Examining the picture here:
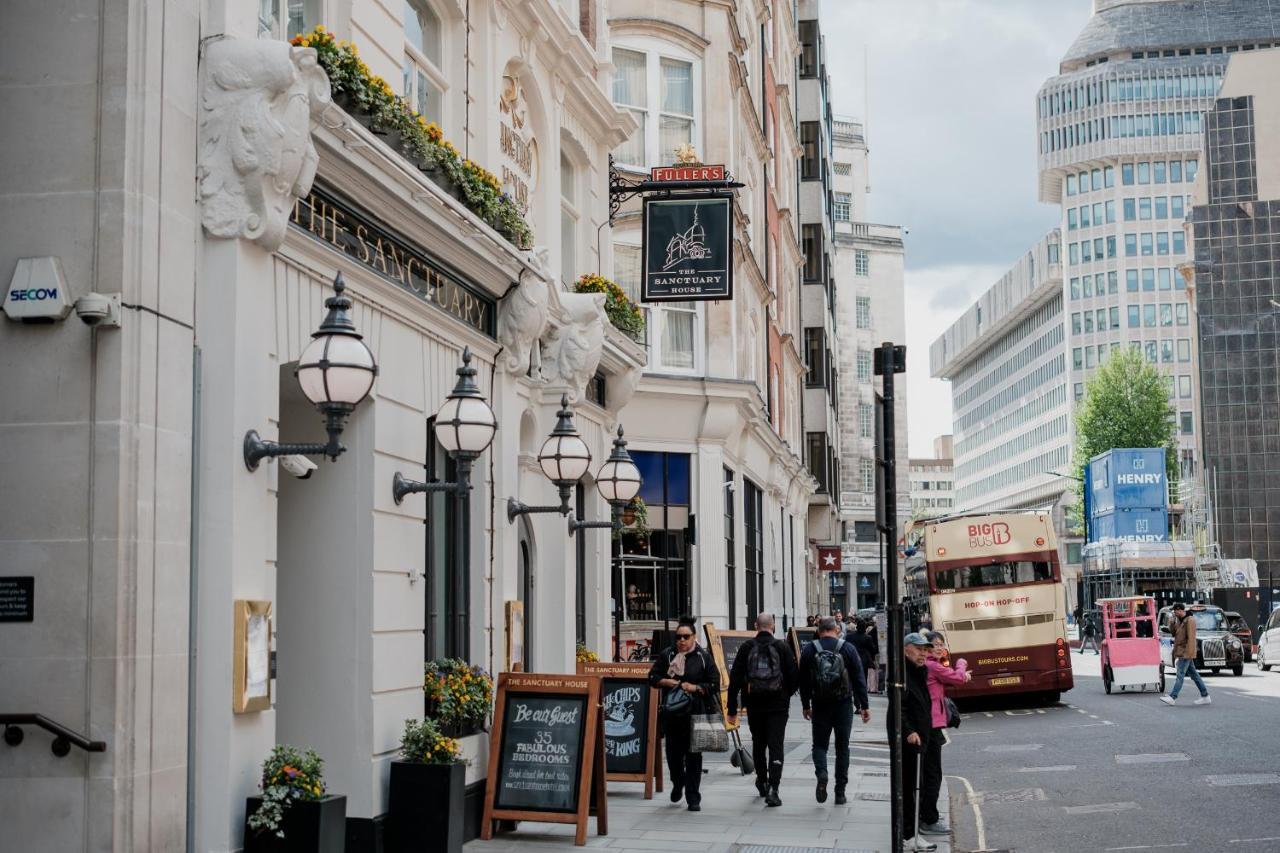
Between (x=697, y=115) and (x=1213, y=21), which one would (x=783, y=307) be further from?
(x=1213, y=21)

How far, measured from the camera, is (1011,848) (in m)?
12.9

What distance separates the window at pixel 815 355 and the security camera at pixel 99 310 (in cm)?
4673

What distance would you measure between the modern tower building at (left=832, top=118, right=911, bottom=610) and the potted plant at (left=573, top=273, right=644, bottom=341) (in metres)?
85.6

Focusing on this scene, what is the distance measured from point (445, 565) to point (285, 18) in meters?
4.98

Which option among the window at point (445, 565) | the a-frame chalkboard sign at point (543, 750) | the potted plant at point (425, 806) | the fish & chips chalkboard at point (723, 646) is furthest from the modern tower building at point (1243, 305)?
the potted plant at point (425, 806)

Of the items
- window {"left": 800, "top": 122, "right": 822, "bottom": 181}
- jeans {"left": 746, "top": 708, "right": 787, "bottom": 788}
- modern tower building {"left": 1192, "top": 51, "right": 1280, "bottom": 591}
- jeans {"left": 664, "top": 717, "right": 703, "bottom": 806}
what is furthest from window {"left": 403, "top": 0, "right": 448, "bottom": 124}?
modern tower building {"left": 1192, "top": 51, "right": 1280, "bottom": 591}

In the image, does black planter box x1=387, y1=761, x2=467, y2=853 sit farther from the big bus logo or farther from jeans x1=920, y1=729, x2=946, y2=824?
the big bus logo

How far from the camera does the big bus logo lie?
31.3 metres

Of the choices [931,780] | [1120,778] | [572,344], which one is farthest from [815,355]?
[931,780]

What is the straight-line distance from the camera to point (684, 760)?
1515cm

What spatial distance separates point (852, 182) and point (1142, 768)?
123075mm

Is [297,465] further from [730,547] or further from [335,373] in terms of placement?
[730,547]

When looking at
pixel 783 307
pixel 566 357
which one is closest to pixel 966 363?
pixel 783 307

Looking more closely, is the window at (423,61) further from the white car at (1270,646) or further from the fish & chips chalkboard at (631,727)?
the white car at (1270,646)
